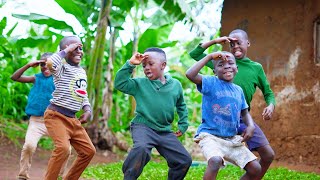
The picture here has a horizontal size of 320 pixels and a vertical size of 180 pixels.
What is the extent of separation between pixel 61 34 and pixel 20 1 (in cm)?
110

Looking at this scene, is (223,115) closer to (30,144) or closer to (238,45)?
(238,45)

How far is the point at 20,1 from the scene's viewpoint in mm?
9539

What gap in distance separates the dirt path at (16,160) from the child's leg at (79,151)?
179cm

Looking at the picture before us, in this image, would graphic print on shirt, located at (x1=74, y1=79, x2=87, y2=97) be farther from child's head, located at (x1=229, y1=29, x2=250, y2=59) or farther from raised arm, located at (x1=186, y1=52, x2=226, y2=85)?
child's head, located at (x1=229, y1=29, x2=250, y2=59)

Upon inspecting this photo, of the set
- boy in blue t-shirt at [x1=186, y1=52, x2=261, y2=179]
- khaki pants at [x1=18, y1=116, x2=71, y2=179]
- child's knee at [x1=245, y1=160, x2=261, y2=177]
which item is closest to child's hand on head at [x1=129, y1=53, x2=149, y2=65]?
boy in blue t-shirt at [x1=186, y1=52, x2=261, y2=179]

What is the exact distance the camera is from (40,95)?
6.25m

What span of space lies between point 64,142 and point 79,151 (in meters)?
0.25

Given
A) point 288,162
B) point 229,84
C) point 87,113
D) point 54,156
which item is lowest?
point 288,162

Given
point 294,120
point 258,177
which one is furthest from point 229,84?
point 294,120

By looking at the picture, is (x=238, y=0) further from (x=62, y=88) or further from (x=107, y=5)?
(x=62, y=88)

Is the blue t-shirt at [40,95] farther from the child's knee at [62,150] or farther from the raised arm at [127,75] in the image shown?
the raised arm at [127,75]

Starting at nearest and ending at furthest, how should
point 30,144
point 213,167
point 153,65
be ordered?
1. point 213,167
2. point 153,65
3. point 30,144

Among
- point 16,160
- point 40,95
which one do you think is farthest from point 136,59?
point 16,160

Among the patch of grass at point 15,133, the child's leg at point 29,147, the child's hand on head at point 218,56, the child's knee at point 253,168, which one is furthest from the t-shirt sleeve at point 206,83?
the patch of grass at point 15,133
